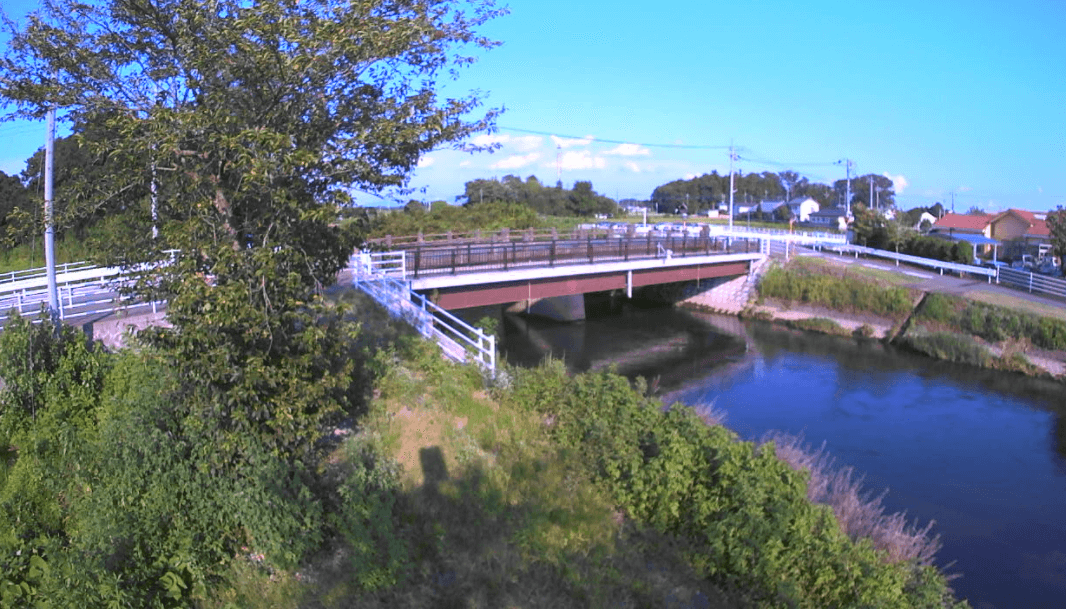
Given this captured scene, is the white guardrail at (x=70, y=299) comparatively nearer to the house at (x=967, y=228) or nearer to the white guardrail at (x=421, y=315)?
the white guardrail at (x=421, y=315)

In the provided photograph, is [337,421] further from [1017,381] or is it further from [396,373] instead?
[1017,381]

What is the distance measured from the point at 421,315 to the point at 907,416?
13355 millimetres

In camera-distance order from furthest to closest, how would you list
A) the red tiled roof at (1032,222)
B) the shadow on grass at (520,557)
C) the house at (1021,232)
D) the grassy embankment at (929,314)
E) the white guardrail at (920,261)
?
the red tiled roof at (1032,222), the house at (1021,232), the white guardrail at (920,261), the grassy embankment at (929,314), the shadow on grass at (520,557)

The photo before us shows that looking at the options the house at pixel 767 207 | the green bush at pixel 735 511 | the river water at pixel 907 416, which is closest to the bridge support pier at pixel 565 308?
the river water at pixel 907 416

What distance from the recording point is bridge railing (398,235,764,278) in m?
22.2

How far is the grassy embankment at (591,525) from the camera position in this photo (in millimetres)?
7332

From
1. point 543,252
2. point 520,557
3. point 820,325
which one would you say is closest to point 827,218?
→ point 820,325

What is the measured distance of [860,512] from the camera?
981cm

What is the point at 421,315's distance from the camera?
14891mm

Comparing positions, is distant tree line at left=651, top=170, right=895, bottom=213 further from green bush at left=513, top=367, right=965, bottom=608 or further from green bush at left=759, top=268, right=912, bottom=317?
Answer: green bush at left=513, top=367, right=965, bottom=608

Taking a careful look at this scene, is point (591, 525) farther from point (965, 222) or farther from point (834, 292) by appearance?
point (965, 222)

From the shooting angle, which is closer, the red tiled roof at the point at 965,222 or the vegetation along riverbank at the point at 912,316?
the vegetation along riverbank at the point at 912,316

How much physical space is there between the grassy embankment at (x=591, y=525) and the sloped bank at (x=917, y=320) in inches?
732

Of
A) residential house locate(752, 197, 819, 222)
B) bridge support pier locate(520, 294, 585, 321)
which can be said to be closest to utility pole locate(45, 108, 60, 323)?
bridge support pier locate(520, 294, 585, 321)
